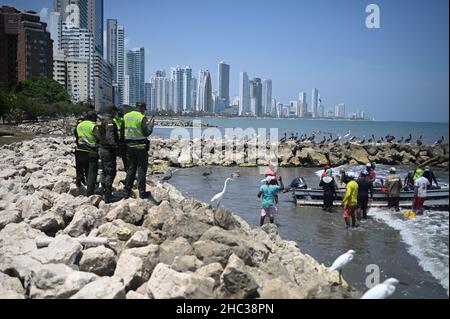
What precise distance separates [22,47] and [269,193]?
111 m

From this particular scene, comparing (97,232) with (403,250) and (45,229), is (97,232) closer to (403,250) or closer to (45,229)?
(45,229)

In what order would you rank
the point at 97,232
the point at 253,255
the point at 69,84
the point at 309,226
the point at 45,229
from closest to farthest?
the point at 253,255
the point at 97,232
the point at 45,229
the point at 309,226
the point at 69,84

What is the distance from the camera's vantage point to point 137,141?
8.39 meters

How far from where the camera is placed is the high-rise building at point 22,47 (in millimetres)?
91062

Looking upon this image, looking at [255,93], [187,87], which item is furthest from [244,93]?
[187,87]

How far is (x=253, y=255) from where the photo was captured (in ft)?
19.3

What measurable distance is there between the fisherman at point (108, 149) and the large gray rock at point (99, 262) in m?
3.13

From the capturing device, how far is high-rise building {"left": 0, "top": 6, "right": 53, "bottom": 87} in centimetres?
9106

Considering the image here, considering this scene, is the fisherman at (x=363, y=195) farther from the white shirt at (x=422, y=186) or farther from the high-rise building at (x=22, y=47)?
the high-rise building at (x=22, y=47)

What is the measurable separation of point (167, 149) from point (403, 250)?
30.2 meters

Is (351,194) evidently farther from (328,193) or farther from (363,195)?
(328,193)

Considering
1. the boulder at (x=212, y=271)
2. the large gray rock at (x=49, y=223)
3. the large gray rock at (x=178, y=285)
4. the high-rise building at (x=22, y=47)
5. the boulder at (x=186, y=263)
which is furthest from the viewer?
the high-rise building at (x=22, y=47)

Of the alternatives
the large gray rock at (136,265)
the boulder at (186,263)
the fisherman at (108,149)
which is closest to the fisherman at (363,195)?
the fisherman at (108,149)
